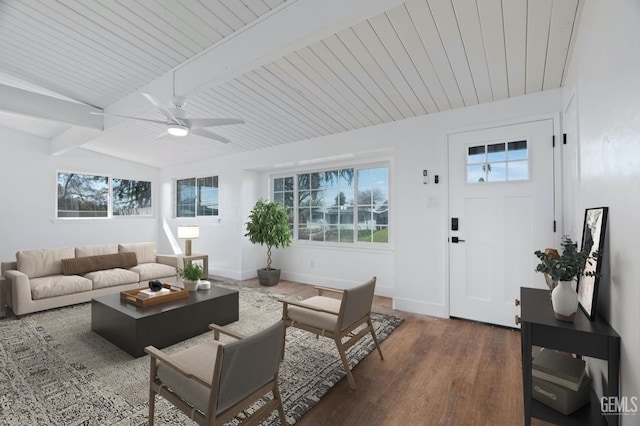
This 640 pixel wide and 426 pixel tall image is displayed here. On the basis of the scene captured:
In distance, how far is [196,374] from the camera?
1.42m

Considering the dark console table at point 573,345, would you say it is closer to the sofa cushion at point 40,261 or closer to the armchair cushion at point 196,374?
the armchair cushion at point 196,374

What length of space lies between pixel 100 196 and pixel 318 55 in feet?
20.9

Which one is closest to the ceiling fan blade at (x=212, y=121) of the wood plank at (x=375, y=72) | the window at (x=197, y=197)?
the wood plank at (x=375, y=72)

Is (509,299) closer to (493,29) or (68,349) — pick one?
(493,29)

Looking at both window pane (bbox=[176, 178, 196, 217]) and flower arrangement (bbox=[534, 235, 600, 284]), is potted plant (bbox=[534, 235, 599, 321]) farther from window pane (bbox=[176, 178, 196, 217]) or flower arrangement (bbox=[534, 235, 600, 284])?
window pane (bbox=[176, 178, 196, 217])

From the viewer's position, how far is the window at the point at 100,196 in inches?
243

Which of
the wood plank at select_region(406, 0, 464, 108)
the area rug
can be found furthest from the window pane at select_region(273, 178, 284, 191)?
the wood plank at select_region(406, 0, 464, 108)

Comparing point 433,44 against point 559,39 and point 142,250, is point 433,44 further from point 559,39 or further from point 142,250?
point 142,250

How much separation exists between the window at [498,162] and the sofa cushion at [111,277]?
16.0 feet

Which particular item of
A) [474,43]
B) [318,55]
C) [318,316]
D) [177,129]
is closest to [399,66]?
[474,43]

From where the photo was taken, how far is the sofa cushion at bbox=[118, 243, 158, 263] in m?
4.94

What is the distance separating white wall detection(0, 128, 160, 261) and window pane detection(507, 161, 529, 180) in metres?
7.70

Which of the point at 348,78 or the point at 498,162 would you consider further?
the point at 498,162

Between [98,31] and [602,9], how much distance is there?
3782mm
